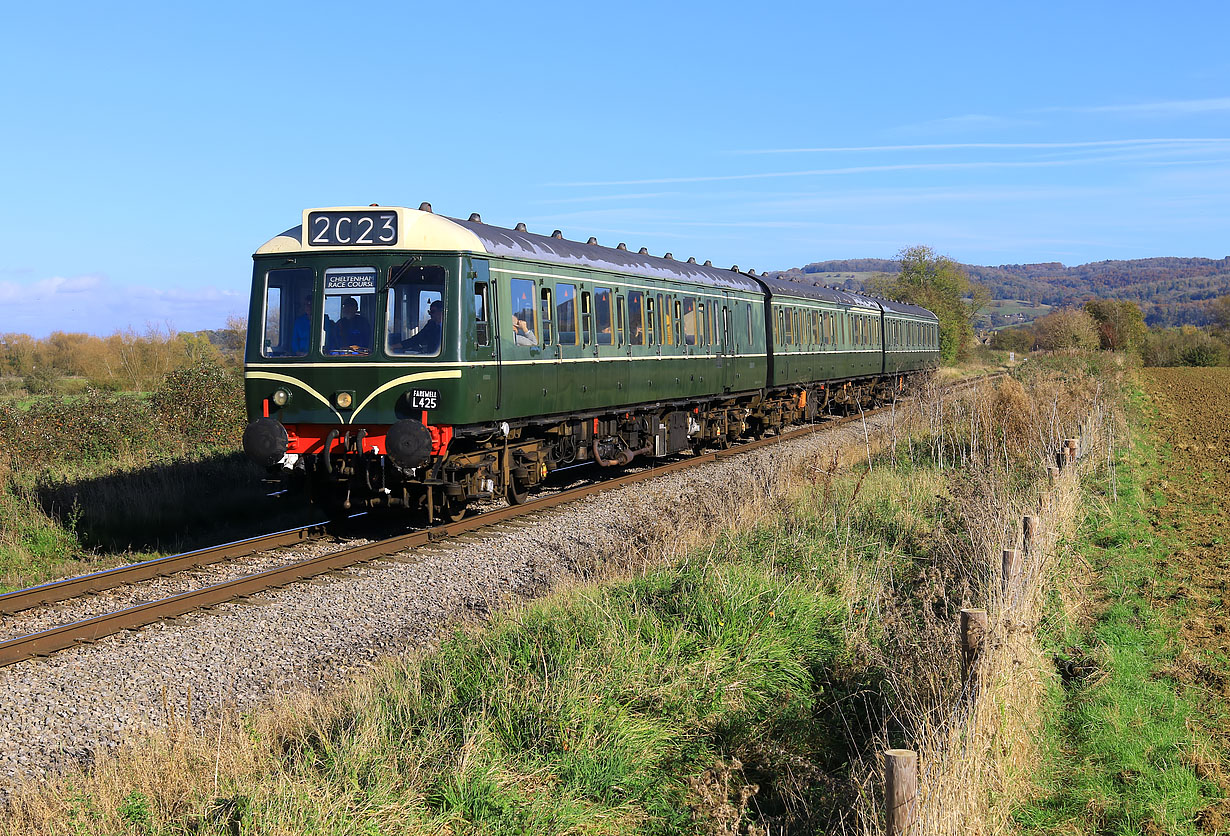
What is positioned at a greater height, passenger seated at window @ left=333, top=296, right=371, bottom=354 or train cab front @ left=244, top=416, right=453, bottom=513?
passenger seated at window @ left=333, top=296, right=371, bottom=354

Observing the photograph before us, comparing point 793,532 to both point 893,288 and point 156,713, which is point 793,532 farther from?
point 893,288

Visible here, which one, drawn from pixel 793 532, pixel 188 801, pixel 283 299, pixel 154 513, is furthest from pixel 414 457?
pixel 188 801

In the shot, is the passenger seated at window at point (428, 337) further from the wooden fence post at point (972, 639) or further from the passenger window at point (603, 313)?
the wooden fence post at point (972, 639)

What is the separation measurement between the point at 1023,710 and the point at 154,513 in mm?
11200

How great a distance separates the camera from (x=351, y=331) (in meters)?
10.9

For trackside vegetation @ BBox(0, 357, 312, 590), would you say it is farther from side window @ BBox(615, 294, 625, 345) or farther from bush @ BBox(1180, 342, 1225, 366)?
bush @ BBox(1180, 342, 1225, 366)

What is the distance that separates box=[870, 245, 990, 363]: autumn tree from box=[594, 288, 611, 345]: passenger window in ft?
176

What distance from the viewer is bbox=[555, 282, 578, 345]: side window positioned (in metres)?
12.9

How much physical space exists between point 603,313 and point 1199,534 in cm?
816

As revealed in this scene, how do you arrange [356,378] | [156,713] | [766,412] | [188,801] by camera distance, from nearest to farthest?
1. [188,801]
2. [156,713]
3. [356,378]
4. [766,412]

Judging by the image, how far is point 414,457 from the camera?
10.3m

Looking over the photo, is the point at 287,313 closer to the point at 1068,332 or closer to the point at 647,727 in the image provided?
the point at 647,727

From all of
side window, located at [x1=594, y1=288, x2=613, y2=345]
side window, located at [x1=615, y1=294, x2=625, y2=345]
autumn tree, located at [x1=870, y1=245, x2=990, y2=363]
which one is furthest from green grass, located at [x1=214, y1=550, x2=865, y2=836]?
autumn tree, located at [x1=870, y1=245, x2=990, y2=363]

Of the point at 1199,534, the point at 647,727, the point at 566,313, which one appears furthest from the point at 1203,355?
the point at 647,727
